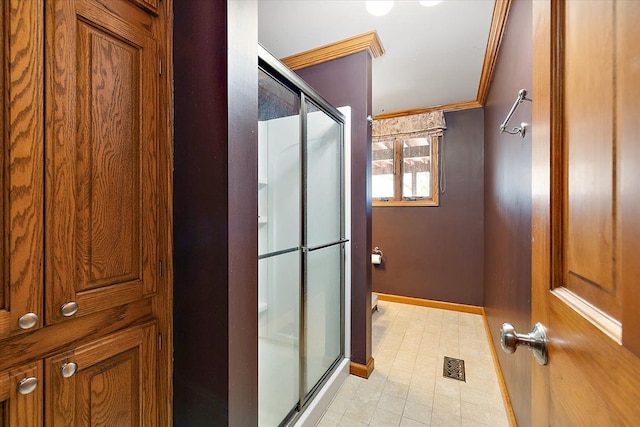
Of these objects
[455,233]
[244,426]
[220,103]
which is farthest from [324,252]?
[455,233]

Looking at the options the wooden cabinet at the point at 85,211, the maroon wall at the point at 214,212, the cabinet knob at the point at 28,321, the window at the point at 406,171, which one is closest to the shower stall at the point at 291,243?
the maroon wall at the point at 214,212

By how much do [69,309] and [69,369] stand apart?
161mm

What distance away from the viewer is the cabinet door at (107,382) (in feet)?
2.46

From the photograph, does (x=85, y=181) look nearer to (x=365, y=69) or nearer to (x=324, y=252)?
(x=324, y=252)

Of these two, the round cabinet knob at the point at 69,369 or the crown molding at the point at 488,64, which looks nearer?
the round cabinet knob at the point at 69,369

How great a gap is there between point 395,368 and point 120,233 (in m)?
2.17

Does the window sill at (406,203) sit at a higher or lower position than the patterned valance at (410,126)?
lower

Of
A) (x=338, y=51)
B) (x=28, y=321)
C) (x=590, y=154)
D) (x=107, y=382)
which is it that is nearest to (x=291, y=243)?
(x=107, y=382)

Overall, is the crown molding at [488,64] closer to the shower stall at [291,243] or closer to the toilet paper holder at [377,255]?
the shower stall at [291,243]

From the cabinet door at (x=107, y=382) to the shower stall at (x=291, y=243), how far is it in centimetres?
57

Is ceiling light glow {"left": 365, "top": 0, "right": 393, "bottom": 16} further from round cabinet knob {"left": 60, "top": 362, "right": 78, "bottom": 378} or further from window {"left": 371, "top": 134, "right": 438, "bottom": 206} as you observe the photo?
round cabinet knob {"left": 60, "top": 362, "right": 78, "bottom": 378}

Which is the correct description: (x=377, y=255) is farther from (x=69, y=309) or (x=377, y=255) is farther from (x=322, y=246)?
(x=69, y=309)

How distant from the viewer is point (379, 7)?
1.84 meters

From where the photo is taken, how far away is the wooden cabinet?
0.67 metres
